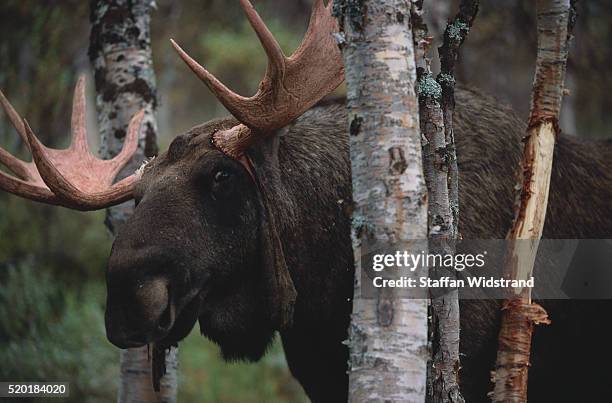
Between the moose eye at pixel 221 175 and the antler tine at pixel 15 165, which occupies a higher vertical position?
the antler tine at pixel 15 165

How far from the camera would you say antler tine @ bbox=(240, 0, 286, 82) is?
3.16m

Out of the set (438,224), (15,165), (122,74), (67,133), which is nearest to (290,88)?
(438,224)

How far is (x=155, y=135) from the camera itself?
209 inches

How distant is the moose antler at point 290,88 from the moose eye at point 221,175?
0.32 ft

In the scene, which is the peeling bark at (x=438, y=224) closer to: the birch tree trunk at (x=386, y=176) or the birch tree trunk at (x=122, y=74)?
the birch tree trunk at (x=386, y=176)

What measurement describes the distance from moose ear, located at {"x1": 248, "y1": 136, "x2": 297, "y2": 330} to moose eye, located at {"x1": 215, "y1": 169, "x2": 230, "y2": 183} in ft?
0.51

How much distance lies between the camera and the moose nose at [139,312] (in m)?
3.46

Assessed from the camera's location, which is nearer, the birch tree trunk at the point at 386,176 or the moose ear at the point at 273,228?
the birch tree trunk at the point at 386,176

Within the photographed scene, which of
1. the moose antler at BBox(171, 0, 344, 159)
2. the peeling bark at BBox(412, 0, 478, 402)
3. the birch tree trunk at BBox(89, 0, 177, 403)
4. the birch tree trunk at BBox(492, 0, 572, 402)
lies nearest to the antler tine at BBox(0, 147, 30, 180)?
the birch tree trunk at BBox(89, 0, 177, 403)

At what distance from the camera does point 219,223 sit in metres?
3.77

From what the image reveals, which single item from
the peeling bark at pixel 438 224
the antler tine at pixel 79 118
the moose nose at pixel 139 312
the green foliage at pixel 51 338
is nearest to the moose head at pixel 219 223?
the moose nose at pixel 139 312

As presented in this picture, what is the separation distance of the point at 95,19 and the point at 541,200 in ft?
10.1

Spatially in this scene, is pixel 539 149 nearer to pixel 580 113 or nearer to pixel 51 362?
pixel 51 362

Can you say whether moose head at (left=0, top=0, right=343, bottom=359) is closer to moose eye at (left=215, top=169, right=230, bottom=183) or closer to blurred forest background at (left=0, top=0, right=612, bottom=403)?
moose eye at (left=215, top=169, right=230, bottom=183)
